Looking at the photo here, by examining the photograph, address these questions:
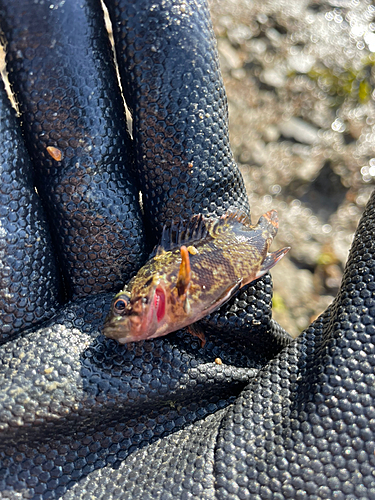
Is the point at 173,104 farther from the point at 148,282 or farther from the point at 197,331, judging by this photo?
the point at 197,331

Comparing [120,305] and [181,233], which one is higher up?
[181,233]

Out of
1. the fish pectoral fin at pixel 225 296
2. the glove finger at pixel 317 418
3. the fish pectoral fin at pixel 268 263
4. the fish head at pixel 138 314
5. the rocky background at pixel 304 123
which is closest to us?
the glove finger at pixel 317 418

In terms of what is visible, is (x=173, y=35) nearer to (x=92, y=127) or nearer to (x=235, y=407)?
(x=92, y=127)

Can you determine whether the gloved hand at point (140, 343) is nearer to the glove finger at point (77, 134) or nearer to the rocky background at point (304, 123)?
the glove finger at point (77, 134)

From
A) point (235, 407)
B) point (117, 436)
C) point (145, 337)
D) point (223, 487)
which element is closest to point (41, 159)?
point (145, 337)

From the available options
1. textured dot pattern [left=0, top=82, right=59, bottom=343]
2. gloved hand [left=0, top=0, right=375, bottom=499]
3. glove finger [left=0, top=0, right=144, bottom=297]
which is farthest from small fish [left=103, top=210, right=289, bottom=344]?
textured dot pattern [left=0, top=82, right=59, bottom=343]

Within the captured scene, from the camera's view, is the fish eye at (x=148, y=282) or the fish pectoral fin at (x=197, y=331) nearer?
the fish eye at (x=148, y=282)

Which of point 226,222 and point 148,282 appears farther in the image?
point 226,222

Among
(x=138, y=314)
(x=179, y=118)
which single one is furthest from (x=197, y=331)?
(x=179, y=118)

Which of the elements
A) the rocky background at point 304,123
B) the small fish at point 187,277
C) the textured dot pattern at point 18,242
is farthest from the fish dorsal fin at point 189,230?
the rocky background at point 304,123
